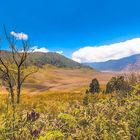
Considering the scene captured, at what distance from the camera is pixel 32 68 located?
1916 inches

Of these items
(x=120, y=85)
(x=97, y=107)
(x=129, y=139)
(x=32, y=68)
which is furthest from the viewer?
(x=120, y=85)

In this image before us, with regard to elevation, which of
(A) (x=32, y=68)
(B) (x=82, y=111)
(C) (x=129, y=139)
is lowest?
(C) (x=129, y=139)

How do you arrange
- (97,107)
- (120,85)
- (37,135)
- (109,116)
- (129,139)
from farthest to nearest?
(120,85) < (97,107) < (109,116) < (129,139) < (37,135)

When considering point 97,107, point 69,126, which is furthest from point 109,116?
point 69,126

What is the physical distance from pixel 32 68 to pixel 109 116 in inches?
1693

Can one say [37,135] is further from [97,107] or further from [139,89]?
[139,89]

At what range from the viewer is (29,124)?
5.57m

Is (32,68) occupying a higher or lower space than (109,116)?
higher

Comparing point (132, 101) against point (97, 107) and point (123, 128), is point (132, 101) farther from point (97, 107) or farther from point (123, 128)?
point (123, 128)

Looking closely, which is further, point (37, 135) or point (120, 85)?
point (120, 85)

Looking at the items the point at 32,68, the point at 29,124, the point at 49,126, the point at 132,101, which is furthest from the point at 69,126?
the point at 32,68

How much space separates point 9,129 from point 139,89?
2.76 meters

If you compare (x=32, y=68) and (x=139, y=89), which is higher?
(x=32, y=68)

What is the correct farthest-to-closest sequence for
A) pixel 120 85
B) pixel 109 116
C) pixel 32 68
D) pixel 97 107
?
pixel 120 85 → pixel 32 68 → pixel 97 107 → pixel 109 116
